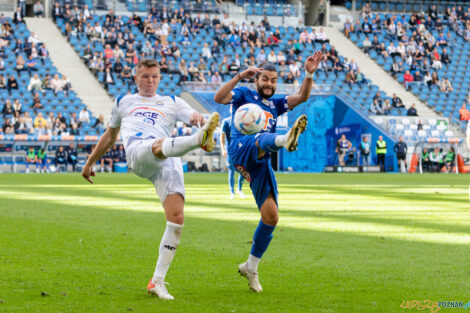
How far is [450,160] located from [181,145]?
1539 inches

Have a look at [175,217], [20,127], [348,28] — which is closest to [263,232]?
[175,217]

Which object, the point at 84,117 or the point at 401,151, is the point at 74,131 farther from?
the point at 401,151

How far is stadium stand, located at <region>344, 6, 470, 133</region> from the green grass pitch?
113ft

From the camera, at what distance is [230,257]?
8.83 m

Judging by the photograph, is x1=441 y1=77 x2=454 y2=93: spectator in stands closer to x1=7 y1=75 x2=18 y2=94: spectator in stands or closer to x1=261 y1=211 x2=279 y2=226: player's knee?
x1=7 y1=75 x2=18 y2=94: spectator in stands

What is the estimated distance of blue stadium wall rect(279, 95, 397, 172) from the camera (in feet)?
139

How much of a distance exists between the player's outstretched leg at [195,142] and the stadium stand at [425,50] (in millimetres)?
42025

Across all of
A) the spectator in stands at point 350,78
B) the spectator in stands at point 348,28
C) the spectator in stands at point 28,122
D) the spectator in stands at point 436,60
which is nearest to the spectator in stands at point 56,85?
the spectator in stands at point 28,122

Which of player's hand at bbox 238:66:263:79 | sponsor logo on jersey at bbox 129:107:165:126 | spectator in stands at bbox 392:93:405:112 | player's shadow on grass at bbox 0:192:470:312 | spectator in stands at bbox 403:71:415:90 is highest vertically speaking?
player's hand at bbox 238:66:263:79

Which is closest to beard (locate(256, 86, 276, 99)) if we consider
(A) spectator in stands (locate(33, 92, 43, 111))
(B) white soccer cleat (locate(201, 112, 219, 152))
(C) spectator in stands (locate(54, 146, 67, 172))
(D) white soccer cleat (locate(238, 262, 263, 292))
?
(D) white soccer cleat (locate(238, 262, 263, 292))

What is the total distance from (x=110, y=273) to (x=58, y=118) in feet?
101

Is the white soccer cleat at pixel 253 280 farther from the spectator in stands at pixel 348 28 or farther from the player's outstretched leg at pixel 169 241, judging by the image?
the spectator in stands at pixel 348 28

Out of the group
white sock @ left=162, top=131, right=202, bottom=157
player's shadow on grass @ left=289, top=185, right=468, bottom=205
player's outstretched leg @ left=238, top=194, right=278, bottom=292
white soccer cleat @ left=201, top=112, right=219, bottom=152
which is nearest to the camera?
white soccer cleat @ left=201, top=112, right=219, bottom=152

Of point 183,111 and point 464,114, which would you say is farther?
point 464,114
